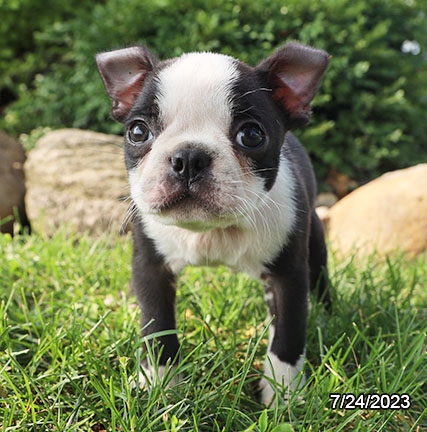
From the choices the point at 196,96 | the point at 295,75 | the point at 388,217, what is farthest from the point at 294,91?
the point at 388,217

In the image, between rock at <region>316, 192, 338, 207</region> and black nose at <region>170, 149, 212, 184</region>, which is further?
rock at <region>316, 192, 338, 207</region>

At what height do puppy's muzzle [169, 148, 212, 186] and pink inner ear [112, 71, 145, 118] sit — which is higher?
pink inner ear [112, 71, 145, 118]

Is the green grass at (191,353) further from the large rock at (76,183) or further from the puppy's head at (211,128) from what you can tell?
the large rock at (76,183)

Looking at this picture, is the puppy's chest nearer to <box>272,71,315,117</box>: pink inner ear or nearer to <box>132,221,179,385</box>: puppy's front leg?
<box>132,221,179,385</box>: puppy's front leg

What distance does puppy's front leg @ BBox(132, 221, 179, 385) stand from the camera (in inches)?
98.5

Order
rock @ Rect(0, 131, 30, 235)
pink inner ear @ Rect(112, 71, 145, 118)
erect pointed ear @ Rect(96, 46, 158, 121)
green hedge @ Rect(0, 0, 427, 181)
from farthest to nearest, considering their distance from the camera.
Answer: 1. green hedge @ Rect(0, 0, 427, 181)
2. rock @ Rect(0, 131, 30, 235)
3. pink inner ear @ Rect(112, 71, 145, 118)
4. erect pointed ear @ Rect(96, 46, 158, 121)

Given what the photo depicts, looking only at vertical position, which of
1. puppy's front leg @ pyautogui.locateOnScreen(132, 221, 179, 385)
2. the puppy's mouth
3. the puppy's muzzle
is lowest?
puppy's front leg @ pyautogui.locateOnScreen(132, 221, 179, 385)

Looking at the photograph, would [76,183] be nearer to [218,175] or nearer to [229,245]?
[229,245]

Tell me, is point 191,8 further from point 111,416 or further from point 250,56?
point 111,416

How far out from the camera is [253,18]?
22.0ft

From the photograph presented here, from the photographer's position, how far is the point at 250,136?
220 cm

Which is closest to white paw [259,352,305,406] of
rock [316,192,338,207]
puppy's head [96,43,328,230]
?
puppy's head [96,43,328,230]

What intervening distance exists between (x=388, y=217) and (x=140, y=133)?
12.9 ft

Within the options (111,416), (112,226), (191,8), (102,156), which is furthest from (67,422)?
(191,8)
